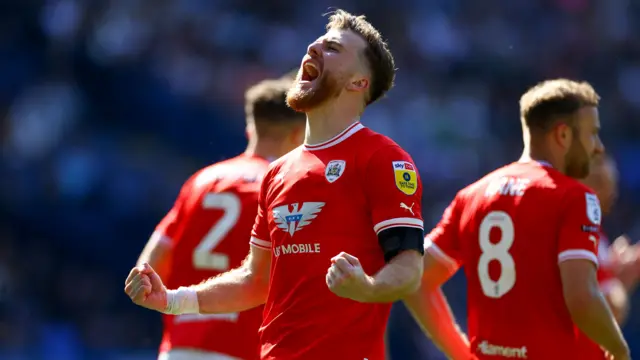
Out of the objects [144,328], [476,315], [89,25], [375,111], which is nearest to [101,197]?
[144,328]

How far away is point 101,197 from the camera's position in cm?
1271

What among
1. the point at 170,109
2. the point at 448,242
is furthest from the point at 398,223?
the point at 170,109

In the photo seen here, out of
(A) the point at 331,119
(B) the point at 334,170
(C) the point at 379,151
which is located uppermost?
(A) the point at 331,119

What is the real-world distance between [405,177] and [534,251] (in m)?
1.28

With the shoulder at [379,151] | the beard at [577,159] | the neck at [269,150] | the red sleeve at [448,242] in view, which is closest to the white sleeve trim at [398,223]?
the shoulder at [379,151]

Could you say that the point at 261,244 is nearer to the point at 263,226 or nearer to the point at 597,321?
the point at 263,226

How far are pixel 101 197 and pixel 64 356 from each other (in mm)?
2161

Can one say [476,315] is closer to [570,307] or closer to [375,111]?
[570,307]

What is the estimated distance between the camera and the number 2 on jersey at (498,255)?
476cm

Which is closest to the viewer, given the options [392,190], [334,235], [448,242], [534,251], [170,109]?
[392,190]

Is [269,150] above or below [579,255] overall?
above

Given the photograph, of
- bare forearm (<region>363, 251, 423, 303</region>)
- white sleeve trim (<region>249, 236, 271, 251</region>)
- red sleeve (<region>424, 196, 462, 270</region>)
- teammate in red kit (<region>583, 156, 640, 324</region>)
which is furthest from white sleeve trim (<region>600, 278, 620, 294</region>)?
bare forearm (<region>363, 251, 423, 303</region>)

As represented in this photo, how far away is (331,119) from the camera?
13.0 ft

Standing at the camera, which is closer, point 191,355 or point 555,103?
point 555,103
